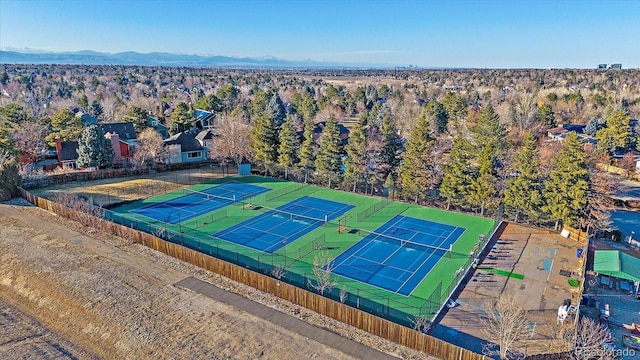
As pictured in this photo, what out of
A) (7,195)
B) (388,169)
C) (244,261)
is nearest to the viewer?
(244,261)

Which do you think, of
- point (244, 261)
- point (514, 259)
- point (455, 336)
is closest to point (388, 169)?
point (514, 259)

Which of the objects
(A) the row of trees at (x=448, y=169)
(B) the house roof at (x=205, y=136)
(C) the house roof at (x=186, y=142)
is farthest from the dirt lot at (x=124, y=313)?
(B) the house roof at (x=205, y=136)

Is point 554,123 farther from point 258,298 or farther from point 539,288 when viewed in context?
Answer: point 258,298

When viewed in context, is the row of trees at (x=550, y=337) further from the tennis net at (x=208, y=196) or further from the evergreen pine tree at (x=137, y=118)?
the evergreen pine tree at (x=137, y=118)

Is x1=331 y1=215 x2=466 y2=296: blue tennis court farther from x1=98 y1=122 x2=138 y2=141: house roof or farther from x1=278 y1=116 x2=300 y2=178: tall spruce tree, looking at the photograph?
x1=98 y1=122 x2=138 y2=141: house roof

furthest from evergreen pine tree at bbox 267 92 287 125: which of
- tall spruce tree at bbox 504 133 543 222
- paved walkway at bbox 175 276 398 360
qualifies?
paved walkway at bbox 175 276 398 360

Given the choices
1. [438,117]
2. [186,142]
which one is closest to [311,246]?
[186,142]
